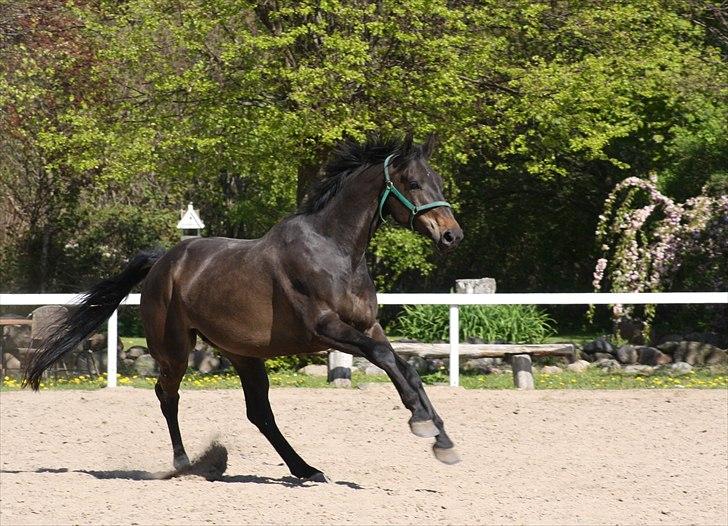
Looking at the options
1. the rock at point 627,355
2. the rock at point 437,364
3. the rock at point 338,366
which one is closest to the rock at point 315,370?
the rock at point 338,366

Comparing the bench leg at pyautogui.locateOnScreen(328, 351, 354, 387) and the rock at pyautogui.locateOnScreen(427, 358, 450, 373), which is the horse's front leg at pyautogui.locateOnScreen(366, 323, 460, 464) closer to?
the bench leg at pyautogui.locateOnScreen(328, 351, 354, 387)

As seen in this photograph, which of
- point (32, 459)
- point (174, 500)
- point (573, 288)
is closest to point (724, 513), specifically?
point (174, 500)

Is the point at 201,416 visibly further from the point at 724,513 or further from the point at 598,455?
the point at 724,513

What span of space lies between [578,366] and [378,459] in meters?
6.89

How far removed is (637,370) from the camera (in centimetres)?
1439

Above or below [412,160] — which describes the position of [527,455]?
below

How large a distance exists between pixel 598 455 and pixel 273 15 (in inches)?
294

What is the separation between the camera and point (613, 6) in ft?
52.6

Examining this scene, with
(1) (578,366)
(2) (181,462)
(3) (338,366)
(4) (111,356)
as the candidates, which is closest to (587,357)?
(1) (578,366)

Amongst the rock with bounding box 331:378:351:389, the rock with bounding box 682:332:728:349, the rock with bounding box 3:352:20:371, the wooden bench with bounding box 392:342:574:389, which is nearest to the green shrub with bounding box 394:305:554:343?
the wooden bench with bounding box 392:342:574:389

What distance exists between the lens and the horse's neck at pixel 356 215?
707 centimetres

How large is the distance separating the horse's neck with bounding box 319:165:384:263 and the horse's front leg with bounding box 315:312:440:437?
0.47 meters

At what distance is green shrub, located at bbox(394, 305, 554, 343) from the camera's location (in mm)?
15672

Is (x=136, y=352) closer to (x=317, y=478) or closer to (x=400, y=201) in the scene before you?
(x=317, y=478)
